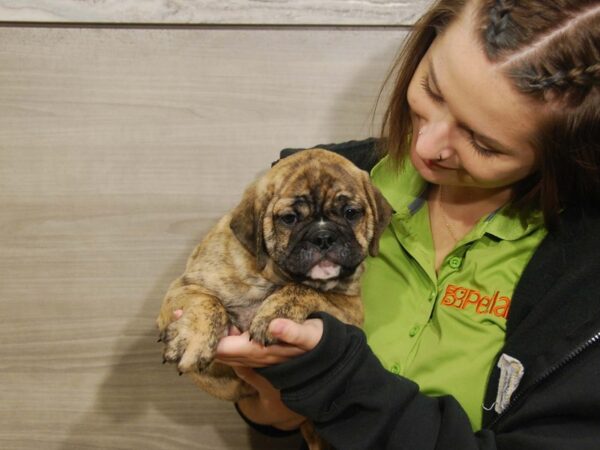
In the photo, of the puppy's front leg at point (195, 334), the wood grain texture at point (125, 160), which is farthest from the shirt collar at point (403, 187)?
the puppy's front leg at point (195, 334)

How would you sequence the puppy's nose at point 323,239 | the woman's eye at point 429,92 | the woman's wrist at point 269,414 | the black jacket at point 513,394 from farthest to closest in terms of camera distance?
the woman's wrist at point 269,414 → the puppy's nose at point 323,239 → the woman's eye at point 429,92 → the black jacket at point 513,394

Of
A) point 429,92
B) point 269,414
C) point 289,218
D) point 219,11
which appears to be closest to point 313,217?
point 289,218

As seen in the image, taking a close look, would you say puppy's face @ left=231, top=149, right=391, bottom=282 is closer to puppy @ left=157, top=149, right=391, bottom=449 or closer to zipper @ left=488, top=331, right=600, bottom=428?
puppy @ left=157, top=149, right=391, bottom=449

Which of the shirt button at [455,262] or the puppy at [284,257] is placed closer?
the puppy at [284,257]

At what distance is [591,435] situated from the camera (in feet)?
4.97

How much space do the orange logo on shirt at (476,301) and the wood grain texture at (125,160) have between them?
1.07 metres

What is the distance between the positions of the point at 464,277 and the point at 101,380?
196 cm

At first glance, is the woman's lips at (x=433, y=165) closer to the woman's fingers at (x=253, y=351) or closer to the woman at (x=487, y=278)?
the woman at (x=487, y=278)

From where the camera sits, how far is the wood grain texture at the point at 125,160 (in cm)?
259

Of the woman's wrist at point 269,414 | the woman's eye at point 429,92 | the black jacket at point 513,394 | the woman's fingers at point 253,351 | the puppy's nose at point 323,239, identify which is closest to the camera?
the black jacket at point 513,394

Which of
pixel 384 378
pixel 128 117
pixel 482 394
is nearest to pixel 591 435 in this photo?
pixel 482 394

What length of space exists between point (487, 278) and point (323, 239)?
1.76ft

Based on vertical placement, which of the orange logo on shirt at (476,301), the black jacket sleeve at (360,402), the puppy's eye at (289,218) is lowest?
the black jacket sleeve at (360,402)

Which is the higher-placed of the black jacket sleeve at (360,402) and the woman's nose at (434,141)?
the woman's nose at (434,141)
